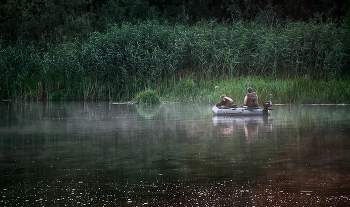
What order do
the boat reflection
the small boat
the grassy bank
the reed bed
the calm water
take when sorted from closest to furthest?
1. the calm water
2. the boat reflection
3. the small boat
4. the grassy bank
5. the reed bed

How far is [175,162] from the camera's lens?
366 inches

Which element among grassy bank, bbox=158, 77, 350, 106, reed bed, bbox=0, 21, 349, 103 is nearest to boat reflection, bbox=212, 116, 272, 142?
grassy bank, bbox=158, 77, 350, 106

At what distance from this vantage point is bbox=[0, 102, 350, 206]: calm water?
691 centimetres

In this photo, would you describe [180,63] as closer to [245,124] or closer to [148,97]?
[148,97]

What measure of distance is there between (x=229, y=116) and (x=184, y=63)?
28.6 feet

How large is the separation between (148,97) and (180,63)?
2.97 metres

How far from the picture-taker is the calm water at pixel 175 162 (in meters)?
6.91

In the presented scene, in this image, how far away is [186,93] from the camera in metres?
25.9

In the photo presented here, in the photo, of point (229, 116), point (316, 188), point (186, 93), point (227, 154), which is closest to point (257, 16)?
point (186, 93)

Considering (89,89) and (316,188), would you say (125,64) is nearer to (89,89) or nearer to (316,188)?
(89,89)

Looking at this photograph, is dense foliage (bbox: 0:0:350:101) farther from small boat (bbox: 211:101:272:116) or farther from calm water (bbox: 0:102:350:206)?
calm water (bbox: 0:102:350:206)

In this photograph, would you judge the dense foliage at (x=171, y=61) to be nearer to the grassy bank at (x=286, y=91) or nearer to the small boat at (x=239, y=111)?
the grassy bank at (x=286, y=91)

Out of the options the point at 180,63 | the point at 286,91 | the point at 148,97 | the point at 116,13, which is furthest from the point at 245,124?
the point at 116,13

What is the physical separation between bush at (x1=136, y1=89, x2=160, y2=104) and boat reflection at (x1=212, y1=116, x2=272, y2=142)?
7076 mm
